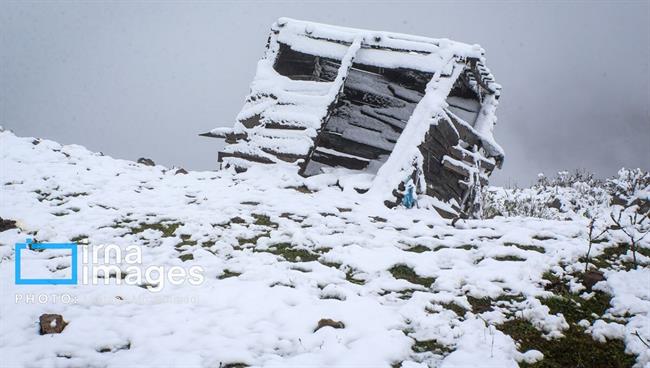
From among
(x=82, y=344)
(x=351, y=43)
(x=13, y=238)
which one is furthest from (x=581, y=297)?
(x=351, y=43)

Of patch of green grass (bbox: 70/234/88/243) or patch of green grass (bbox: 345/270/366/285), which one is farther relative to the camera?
patch of green grass (bbox: 70/234/88/243)

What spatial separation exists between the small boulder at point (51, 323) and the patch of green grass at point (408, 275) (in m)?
2.36

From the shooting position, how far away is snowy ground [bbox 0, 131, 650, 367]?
91.6 inches

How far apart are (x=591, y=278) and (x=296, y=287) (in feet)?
7.31

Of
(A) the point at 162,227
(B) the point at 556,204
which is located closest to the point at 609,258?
(A) the point at 162,227

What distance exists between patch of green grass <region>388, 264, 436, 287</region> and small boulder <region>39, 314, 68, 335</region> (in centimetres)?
236

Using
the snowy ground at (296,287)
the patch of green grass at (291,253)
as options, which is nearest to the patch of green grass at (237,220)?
the snowy ground at (296,287)

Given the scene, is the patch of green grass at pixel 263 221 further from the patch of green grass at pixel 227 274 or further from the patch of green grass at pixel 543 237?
the patch of green grass at pixel 543 237

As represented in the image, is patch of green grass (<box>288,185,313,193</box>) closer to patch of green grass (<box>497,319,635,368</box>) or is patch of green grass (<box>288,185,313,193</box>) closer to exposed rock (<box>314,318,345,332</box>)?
exposed rock (<box>314,318,345,332</box>)

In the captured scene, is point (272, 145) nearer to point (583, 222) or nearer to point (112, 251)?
point (112, 251)

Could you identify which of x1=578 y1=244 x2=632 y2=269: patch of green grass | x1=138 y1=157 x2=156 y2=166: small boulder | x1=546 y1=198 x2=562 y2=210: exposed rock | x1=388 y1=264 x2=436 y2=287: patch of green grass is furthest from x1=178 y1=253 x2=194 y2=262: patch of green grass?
x1=546 y1=198 x2=562 y2=210: exposed rock

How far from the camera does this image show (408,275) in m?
3.56

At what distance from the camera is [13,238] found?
397 centimetres

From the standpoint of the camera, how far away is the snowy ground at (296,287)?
2.33 metres
